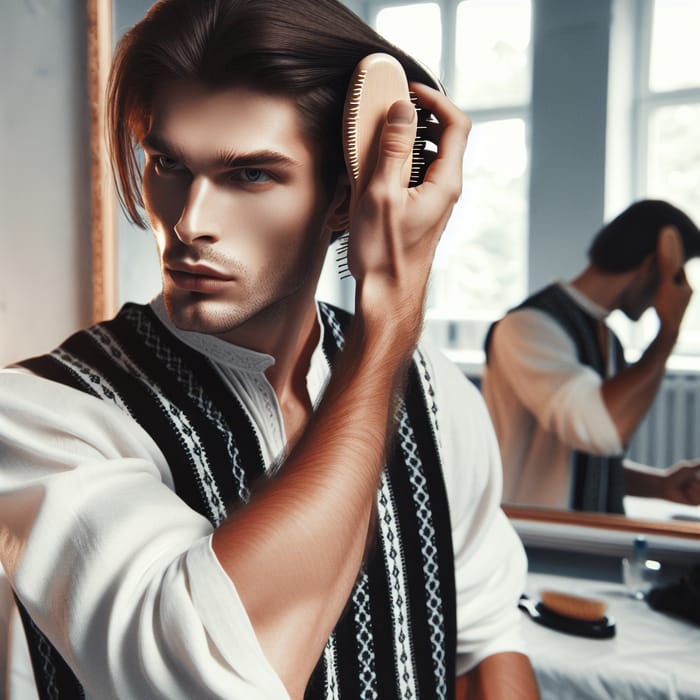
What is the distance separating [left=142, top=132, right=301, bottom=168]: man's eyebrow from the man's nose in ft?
0.08

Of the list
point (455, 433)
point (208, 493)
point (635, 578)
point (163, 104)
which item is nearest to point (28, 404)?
point (208, 493)

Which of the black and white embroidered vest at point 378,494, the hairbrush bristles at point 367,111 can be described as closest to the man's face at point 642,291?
the black and white embroidered vest at point 378,494

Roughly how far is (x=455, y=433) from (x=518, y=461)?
0.62 m

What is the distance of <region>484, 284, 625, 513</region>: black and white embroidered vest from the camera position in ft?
4.57

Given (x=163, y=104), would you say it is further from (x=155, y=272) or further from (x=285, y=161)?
(x=155, y=272)

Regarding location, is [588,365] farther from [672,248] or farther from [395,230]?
[395,230]

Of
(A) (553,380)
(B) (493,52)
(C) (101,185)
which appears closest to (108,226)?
(C) (101,185)

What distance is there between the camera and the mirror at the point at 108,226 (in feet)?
5.77

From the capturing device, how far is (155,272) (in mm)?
1814

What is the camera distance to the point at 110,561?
1.64 feet

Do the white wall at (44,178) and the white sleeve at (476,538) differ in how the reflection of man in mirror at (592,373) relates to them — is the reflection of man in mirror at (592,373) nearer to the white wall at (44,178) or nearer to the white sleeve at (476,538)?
the white sleeve at (476,538)

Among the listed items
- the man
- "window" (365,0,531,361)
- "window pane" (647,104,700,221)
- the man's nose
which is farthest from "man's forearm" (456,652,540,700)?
"window pane" (647,104,700,221)

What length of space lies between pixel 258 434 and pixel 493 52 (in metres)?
1.04

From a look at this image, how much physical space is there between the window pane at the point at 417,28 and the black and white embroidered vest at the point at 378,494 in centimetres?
85
